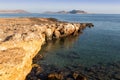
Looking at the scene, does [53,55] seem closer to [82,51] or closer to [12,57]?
[82,51]

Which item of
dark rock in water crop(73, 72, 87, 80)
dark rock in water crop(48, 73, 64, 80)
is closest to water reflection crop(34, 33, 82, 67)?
dark rock in water crop(73, 72, 87, 80)

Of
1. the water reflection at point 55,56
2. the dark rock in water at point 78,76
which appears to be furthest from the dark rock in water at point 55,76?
the water reflection at point 55,56

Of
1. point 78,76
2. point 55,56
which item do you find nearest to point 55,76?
point 78,76

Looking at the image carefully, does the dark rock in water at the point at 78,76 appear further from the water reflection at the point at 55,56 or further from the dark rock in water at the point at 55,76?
the water reflection at the point at 55,56

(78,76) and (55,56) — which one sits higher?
(78,76)

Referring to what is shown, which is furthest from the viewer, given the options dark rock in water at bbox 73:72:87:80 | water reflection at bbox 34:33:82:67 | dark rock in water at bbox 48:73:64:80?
water reflection at bbox 34:33:82:67

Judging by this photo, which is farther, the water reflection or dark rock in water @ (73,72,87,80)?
the water reflection

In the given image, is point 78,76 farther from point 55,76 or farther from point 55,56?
point 55,56

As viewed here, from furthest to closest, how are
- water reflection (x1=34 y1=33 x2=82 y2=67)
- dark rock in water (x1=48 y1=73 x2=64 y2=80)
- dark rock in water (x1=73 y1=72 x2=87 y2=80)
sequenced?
water reflection (x1=34 y1=33 x2=82 y2=67) → dark rock in water (x1=48 y1=73 x2=64 y2=80) → dark rock in water (x1=73 y1=72 x2=87 y2=80)

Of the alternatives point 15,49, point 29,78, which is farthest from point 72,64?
point 15,49

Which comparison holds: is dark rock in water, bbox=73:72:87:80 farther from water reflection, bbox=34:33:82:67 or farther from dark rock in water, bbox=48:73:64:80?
water reflection, bbox=34:33:82:67

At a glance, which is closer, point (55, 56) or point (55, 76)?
point (55, 76)

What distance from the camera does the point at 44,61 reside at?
3550cm

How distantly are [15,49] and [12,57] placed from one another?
9.46 ft
